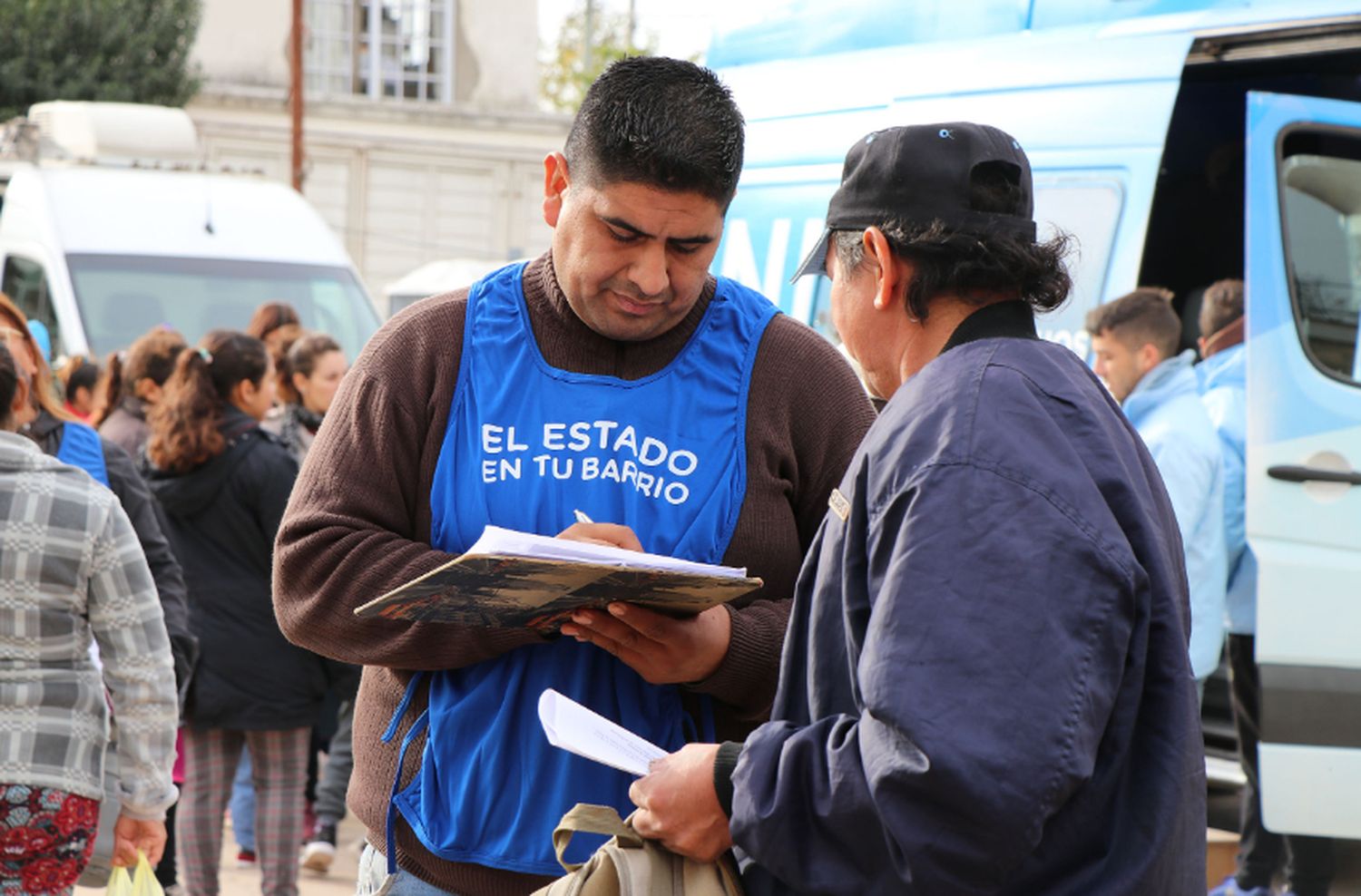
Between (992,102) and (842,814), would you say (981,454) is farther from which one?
(992,102)

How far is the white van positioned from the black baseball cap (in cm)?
826

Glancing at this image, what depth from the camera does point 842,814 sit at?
1.73 metres

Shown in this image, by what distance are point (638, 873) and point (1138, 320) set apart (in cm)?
359

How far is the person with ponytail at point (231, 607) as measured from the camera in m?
5.58

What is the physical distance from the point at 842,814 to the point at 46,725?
2.24 m

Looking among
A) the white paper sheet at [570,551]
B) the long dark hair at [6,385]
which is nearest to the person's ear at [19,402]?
the long dark hair at [6,385]

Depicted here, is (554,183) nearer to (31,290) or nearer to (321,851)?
(321,851)

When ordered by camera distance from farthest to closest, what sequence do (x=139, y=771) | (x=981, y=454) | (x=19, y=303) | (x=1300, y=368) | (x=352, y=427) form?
(x=19, y=303)
(x=1300, y=368)
(x=139, y=771)
(x=352, y=427)
(x=981, y=454)

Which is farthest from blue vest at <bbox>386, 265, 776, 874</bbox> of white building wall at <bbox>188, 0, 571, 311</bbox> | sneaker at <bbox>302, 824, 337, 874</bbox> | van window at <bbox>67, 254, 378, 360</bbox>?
white building wall at <bbox>188, 0, 571, 311</bbox>

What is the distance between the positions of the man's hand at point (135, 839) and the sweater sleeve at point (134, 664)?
24 mm

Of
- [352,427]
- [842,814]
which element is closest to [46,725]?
[352,427]

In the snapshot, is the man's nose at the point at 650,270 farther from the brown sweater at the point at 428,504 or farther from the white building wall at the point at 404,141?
the white building wall at the point at 404,141

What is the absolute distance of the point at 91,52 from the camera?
21.5 meters

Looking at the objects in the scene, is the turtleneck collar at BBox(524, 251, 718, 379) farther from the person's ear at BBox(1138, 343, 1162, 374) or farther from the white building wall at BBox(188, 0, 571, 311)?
the white building wall at BBox(188, 0, 571, 311)
